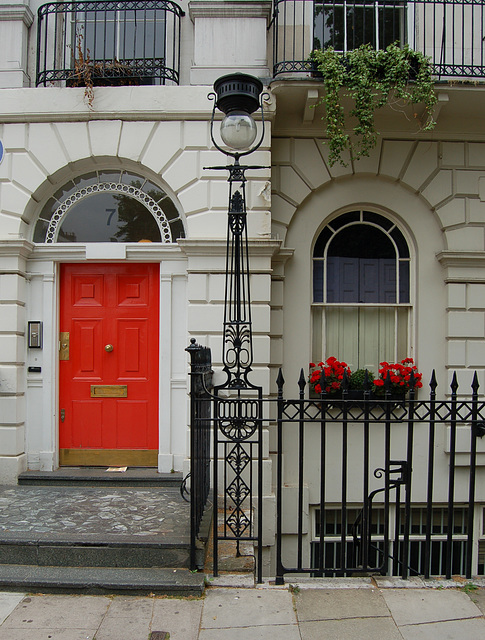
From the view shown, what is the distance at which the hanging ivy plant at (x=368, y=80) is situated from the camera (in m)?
5.95

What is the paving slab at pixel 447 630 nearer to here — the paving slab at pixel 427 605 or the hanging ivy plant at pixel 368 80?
the paving slab at pixel 427 605

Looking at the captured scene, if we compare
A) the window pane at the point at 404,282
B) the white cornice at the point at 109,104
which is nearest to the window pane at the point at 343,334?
the window pane at the point at 404,282

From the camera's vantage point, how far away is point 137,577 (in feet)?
13.3

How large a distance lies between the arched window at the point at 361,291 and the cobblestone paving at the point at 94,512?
2866mm

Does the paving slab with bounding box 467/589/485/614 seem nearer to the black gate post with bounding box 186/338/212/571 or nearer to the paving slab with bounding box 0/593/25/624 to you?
the black gate post with bounding box 186/338/212/571

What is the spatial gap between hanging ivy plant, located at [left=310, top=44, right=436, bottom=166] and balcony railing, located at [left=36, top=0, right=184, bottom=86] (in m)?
2.00

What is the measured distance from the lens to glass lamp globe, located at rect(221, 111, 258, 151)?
14.2 feet

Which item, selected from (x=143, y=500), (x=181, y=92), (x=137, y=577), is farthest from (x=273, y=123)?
(x=137, y=577)

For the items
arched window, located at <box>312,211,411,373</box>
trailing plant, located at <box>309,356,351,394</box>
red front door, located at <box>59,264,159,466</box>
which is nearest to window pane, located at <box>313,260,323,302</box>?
arched window, located at <box>312,211,411,373</box>

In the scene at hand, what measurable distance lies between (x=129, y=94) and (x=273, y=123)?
1.83 m

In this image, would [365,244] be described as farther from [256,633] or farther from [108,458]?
[256,633]

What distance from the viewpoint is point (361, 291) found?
23.0 feet

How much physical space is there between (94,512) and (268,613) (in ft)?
7.10

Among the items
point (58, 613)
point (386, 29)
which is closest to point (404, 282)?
point (386, 29)
